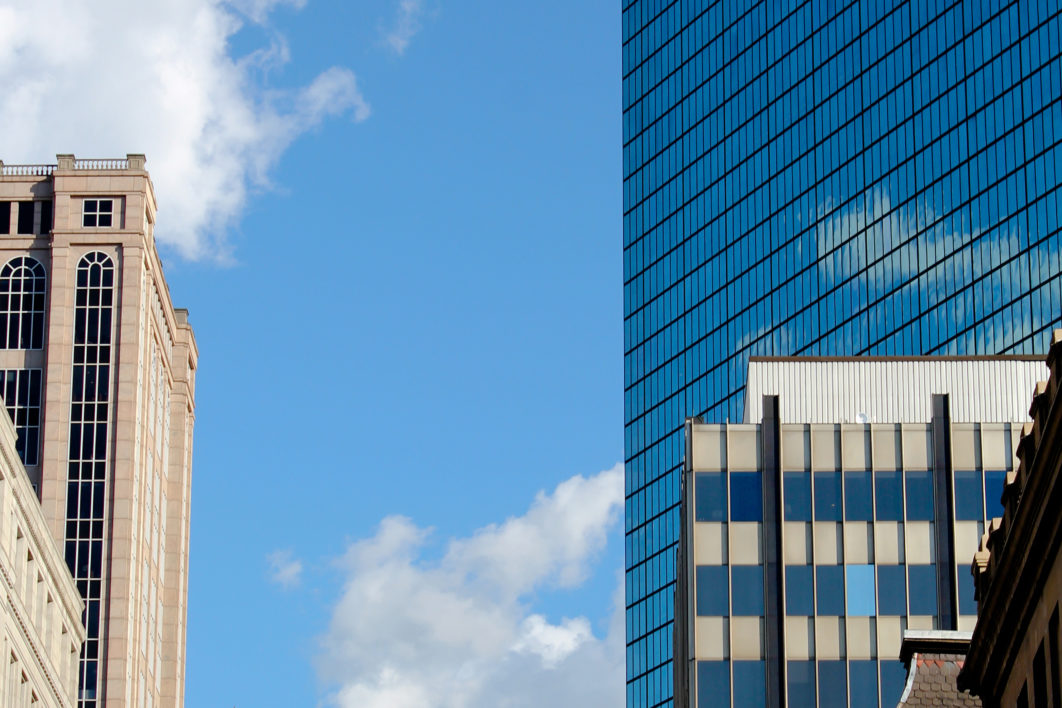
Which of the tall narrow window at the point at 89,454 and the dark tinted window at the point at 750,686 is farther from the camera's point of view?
the tall narrow window at the point at 89,454

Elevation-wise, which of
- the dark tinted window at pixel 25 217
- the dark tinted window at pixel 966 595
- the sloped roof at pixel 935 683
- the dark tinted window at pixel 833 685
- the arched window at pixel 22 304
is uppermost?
the dark tinted window at pixel 25 217

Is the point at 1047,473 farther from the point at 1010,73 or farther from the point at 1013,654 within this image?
the point at 1010,73

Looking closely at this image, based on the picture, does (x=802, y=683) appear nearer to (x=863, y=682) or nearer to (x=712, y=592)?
(x=863, y=682)

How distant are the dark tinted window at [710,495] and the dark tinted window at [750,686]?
5.26 metres

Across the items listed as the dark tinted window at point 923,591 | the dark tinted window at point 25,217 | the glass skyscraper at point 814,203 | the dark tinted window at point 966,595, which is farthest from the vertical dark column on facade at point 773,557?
the dark tinted window at point 25,217

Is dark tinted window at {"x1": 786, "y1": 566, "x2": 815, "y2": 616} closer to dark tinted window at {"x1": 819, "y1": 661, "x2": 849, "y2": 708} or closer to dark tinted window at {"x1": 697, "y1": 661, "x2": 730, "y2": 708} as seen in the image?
dark tinted window at {"x1": 819, "y1": 661, "x2": 849, "y2": 708}

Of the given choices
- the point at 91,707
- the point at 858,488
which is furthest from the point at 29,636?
the point at 91,707

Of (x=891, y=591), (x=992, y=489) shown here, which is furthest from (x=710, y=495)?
(x=992, y=489)

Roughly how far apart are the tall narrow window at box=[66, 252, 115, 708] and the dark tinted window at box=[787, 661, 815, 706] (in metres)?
82.1

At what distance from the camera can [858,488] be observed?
77.8m

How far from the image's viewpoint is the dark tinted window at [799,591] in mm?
76812

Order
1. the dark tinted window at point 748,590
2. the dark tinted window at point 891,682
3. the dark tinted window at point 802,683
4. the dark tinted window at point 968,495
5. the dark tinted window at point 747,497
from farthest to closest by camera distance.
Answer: the dark tinted window at point 747,497 → the dark tinted window at point 748,590 → the dark tinted window at point 968,495 → the dark tinted window at point 802,683 → the dark tinted window at point 891,682

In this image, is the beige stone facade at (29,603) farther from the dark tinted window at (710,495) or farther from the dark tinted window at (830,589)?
the dark tinted window at (830,589)

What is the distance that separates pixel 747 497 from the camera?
256ft
